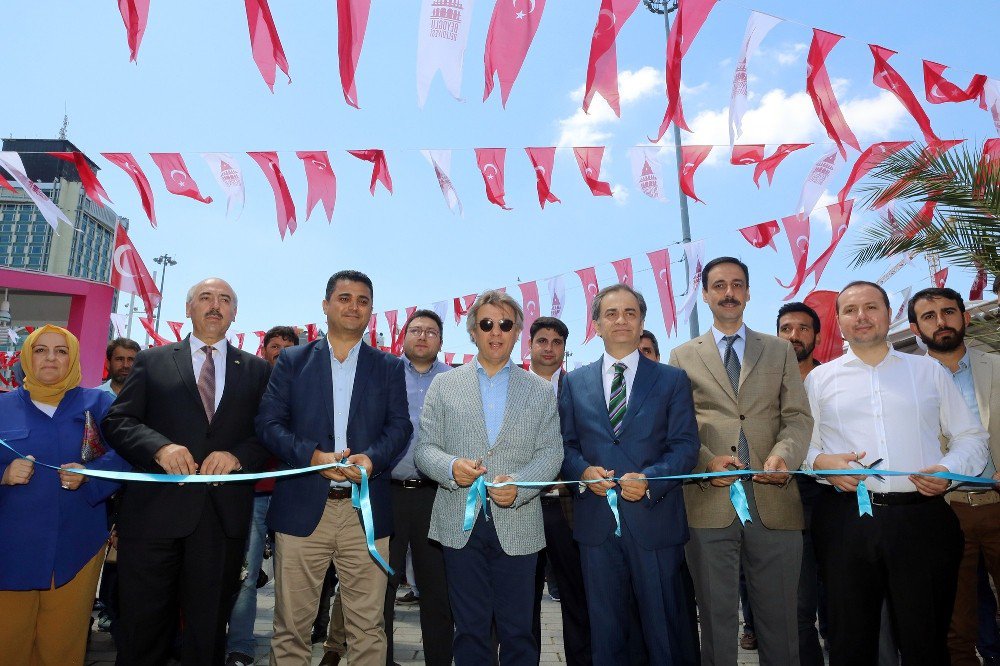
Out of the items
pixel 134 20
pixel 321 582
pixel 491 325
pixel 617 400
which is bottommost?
pixel 321 582

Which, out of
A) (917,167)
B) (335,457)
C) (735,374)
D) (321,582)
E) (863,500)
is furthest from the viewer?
(917,167)

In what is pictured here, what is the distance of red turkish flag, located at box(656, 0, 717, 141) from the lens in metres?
4.93

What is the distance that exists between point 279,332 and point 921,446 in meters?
4.67

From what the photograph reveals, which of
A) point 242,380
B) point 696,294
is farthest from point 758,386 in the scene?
point 696,294

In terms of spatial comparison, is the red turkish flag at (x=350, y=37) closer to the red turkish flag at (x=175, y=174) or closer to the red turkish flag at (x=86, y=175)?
the red turkish flag at (x=175, y=174)

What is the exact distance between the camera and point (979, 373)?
3.73 meters

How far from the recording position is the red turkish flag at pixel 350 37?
13.8ft

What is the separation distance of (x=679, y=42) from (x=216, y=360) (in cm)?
441

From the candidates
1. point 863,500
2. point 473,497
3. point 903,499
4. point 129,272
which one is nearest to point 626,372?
point 473,497

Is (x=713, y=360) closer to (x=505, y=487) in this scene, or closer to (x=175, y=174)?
(x=505, y=487)

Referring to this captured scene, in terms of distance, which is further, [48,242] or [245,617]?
[48,242]

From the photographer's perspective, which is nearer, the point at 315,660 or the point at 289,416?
the point at 289,416

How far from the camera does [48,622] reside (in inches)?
Result: 114

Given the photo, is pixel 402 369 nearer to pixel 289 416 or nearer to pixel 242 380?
pixel 289 416
